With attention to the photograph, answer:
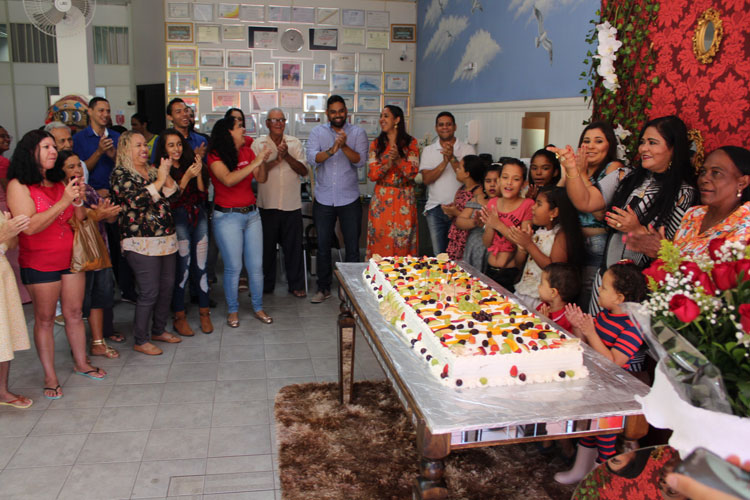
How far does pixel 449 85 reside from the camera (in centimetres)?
664

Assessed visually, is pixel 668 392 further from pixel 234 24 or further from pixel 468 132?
pixel 234 24

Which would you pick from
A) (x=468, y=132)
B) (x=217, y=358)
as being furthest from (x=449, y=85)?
(x=217, y=358)

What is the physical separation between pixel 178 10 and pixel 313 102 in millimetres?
2016

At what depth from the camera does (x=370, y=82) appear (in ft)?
26.1

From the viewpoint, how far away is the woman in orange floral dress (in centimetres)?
506

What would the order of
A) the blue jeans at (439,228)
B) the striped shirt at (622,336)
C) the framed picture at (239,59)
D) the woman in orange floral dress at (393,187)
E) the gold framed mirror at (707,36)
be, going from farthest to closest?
the framed picture at (239,59)
the blue jeans at (439,228)
the woman in orange floral dress at (393,187)
the gold framed mirror at (707,36)
the striped shirt at (622,336)

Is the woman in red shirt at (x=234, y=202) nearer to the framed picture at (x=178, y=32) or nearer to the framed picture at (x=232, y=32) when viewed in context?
the framed picture at (x=232, y=32)

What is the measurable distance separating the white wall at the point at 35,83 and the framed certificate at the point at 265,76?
4001 mm

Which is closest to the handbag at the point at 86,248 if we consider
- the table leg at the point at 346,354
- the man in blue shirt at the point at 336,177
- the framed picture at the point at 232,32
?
the table leg at the point at 346,354

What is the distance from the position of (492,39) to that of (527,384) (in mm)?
4251

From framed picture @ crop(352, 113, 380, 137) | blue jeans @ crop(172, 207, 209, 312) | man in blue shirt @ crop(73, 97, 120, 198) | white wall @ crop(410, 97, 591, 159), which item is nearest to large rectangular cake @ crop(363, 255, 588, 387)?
white wall @ crop(410, 97, 591, 159)

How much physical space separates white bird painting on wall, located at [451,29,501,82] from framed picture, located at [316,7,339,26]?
221 cm

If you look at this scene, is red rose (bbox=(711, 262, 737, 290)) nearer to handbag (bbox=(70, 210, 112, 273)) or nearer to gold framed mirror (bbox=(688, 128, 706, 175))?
gold framed mirror (bbox=(688, 128, 706, 175))

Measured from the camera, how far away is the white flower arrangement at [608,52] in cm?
332
